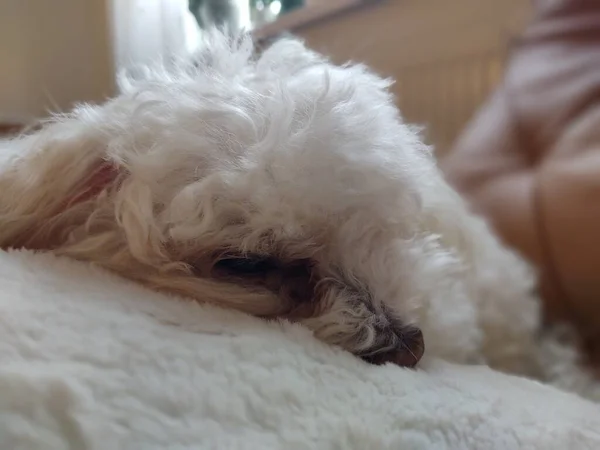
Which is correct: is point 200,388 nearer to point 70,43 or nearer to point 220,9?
point 220,9

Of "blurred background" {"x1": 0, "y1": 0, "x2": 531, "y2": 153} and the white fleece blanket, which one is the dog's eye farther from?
"blurred background" {"x1": 0, "y1": 0, "x2": 531, "y2": 153}

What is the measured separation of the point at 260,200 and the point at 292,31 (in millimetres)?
1685

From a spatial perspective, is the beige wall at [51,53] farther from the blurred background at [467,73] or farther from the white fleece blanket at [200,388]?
the white fleece blanket at [200,388]

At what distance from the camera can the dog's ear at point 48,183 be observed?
692 millimetres

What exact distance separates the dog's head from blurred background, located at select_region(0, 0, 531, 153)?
0.40 meters

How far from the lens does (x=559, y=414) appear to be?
563mm

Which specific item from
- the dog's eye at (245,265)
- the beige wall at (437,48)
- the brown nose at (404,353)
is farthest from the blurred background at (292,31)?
the brown nose at (404,353)

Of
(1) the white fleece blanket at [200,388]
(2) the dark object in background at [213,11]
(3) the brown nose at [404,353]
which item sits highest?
(2) the dark object in background at [213,11]

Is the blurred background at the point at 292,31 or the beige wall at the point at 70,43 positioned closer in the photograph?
the blurred background at the point at 292,31

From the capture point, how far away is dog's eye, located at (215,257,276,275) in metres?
0.69

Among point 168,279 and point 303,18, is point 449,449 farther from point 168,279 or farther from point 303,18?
point 303,18

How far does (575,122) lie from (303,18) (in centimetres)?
119

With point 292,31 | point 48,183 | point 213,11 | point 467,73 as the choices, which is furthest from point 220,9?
point 48,183

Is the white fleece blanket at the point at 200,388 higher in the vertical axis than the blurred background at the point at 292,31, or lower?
lower
